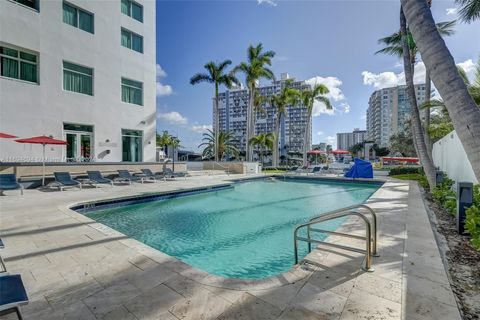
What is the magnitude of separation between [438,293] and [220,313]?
2680 millimetres

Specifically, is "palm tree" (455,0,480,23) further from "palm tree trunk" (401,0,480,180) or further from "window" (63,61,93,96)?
"window" (63,61,93,96)

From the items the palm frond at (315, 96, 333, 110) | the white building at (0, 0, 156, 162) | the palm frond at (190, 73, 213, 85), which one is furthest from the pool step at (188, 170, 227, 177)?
the palm frond at (315, 96, 333, 110)

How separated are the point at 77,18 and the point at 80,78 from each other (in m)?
3.88

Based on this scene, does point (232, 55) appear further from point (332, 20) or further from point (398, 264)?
point (398, 264)

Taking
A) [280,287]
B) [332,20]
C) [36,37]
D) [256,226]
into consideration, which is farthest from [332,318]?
[36,37]

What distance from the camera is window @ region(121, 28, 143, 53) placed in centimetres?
1894

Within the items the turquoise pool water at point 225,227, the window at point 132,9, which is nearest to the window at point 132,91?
the window at point 132,9

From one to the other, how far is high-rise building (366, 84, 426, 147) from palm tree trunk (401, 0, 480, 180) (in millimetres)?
103792

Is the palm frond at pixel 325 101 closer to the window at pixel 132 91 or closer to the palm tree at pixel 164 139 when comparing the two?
the window at pixel 132 91

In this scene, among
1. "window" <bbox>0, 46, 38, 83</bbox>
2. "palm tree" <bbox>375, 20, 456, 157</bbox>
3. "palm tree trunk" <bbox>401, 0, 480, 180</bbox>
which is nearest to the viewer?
"palm tree trunk" <bbox>401, 0, 480, 180</bbox>

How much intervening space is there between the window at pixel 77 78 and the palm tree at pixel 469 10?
19.6 m

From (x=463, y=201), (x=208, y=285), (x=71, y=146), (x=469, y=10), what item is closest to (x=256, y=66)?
(x=71, y=146)

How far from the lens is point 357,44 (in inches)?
591

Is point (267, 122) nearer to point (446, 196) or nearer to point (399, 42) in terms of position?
point (399, 42)
